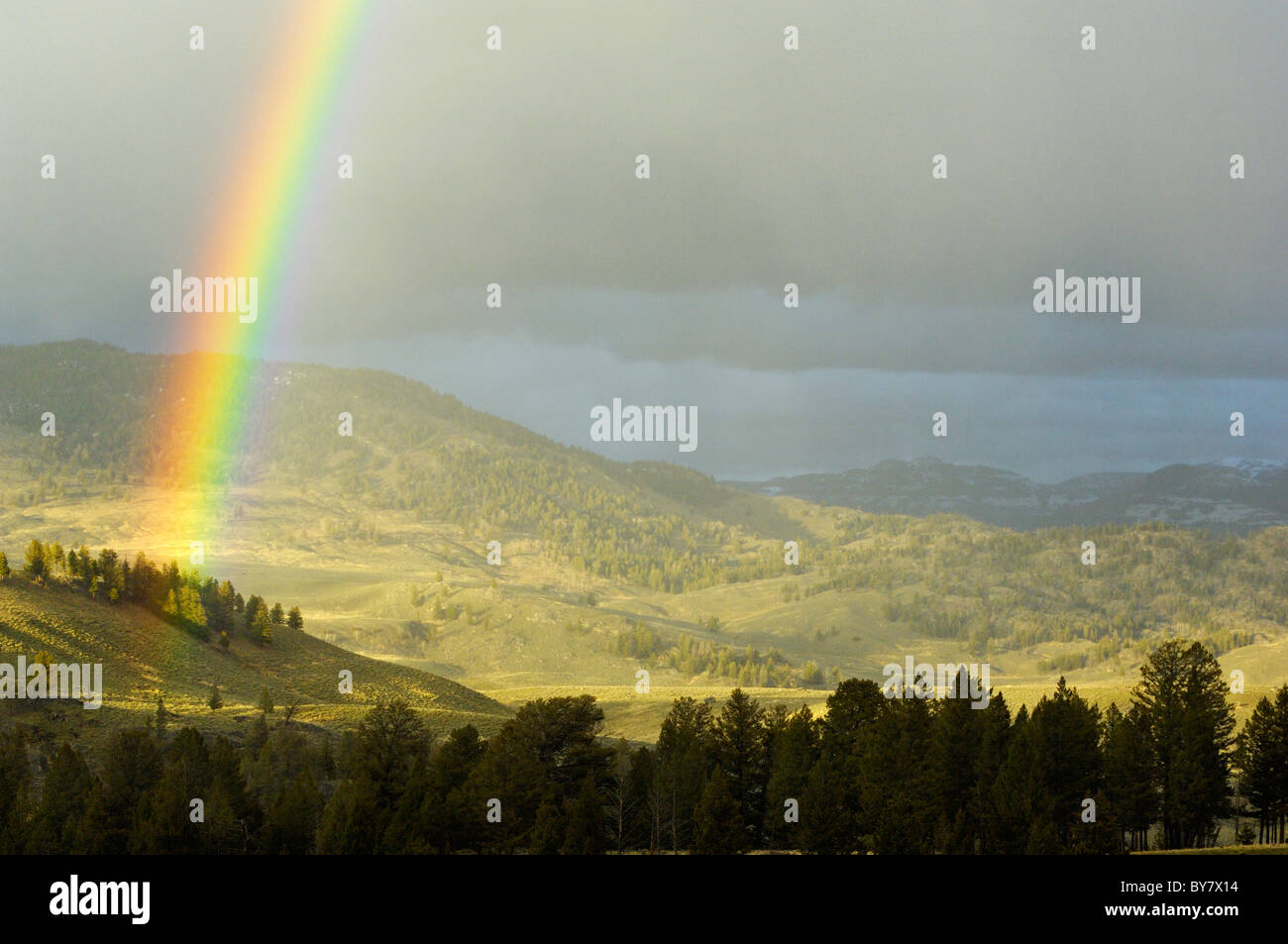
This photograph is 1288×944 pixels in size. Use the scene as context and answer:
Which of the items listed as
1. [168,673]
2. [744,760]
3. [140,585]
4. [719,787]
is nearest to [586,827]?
[719,787]

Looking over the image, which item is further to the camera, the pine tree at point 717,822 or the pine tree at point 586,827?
the pine tree at point 717,822

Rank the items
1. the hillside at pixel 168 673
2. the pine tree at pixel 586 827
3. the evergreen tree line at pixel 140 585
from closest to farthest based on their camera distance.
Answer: the pine tree at pixel 586 827
the hillside at pixel 168 673
the evergreen tree line at pixel 140 585

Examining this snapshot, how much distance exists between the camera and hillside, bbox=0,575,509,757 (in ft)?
381

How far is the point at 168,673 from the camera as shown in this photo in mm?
136625

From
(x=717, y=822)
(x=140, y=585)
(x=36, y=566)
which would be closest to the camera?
(x=717, y=822)

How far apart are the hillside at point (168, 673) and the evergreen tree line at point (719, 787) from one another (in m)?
18.7

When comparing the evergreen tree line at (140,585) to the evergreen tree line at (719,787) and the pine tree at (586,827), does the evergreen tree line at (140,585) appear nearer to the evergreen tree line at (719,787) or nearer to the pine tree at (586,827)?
the evergreen tree line at (719,787)

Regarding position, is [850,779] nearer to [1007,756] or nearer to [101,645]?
[1007,756]

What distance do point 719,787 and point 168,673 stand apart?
257ft

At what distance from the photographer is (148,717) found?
111375 millimetres

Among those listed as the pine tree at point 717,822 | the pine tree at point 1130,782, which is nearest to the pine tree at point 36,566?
the pine tree at point 717,822

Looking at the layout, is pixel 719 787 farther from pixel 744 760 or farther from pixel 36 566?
pixel 36 566

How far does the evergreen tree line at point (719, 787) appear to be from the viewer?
76.2 m
